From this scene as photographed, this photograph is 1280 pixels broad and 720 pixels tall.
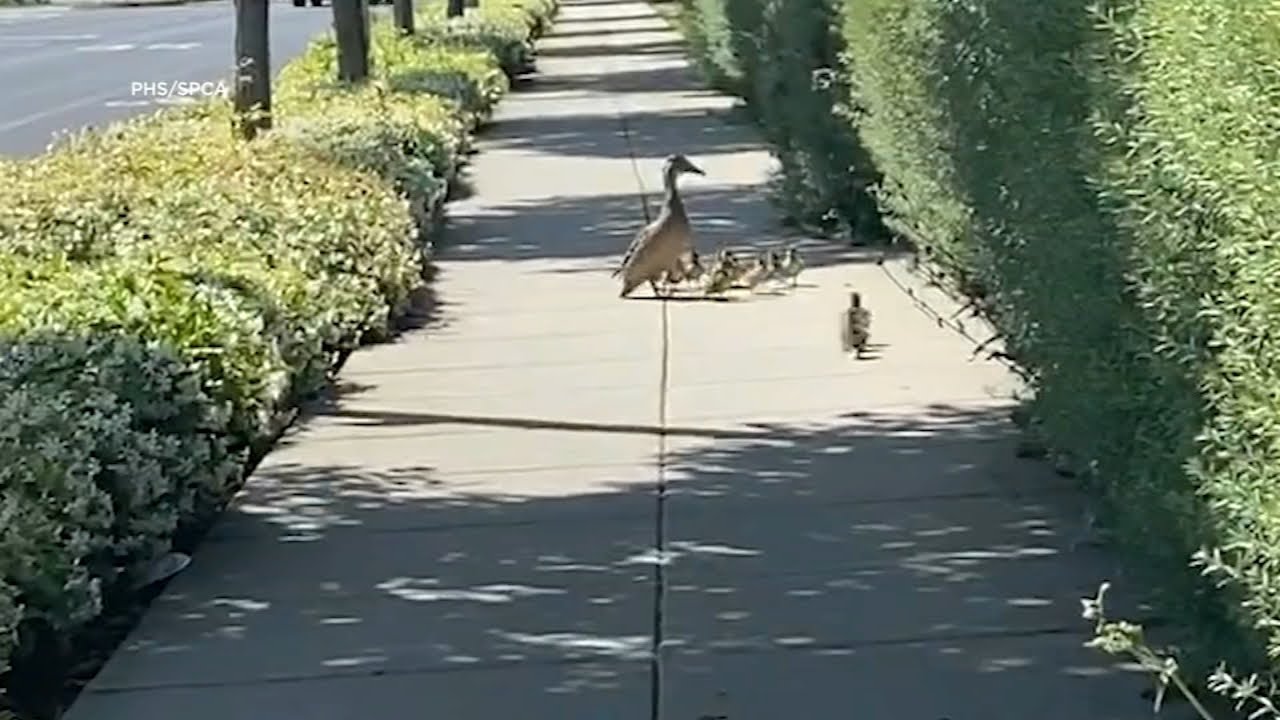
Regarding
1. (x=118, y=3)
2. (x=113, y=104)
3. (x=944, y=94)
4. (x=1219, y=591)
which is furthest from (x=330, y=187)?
(x=118, y=3)

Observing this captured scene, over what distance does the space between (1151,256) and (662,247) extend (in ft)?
23.6

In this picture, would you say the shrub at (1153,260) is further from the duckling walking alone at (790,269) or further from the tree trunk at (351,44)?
the tree trunk at (351,44)

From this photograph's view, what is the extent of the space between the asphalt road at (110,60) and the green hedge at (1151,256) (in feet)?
56.3

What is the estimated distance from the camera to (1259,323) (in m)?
5.00

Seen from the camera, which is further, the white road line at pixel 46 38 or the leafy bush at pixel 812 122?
the white road line at pixel 46 38

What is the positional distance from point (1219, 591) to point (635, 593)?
211 cm

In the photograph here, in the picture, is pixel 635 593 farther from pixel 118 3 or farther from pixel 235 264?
pixel 118 3

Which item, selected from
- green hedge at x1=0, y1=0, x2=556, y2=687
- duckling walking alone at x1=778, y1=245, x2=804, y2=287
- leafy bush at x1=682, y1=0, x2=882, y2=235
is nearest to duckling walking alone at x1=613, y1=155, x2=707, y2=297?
duckling walking alone at x1=778, y1=245, x2=804, y2=287

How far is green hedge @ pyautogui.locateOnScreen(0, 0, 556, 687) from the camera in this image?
7203mm

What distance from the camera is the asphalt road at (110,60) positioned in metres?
28.3

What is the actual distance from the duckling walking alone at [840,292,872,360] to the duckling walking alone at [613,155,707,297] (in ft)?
5.70

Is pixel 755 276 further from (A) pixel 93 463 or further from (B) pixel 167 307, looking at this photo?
(A) pixel 93 463

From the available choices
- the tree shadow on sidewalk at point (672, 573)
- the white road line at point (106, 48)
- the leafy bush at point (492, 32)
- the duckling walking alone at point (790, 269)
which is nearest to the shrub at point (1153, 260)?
the tree shadow on sidewalk at point (672, 573)

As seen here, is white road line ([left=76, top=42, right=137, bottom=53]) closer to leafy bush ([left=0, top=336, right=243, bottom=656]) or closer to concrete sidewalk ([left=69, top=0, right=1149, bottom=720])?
concrete sidewalk ([left=69, top=0, right=1149, bottom=720])
